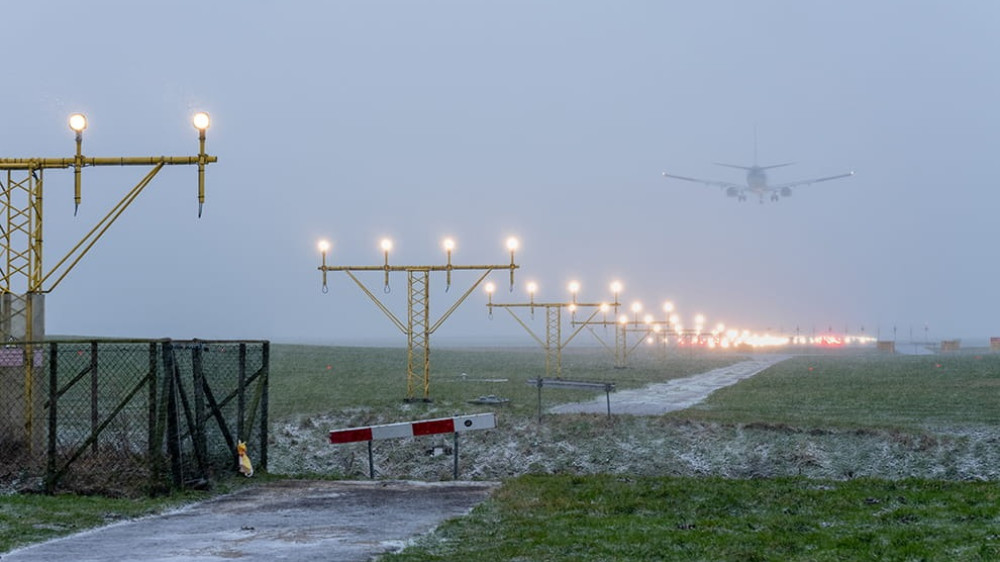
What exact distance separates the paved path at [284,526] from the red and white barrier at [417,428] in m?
1.15

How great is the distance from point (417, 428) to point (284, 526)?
519 cm

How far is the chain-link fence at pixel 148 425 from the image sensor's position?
1553 cm

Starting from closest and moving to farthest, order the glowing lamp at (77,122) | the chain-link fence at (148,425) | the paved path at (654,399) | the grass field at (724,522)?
the grass field at (724,522)
the chain-link fence at (148,425)
the glowing lamp at (77,122)
the paved path at (654,399)

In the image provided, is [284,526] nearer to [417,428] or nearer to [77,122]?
[417,428]

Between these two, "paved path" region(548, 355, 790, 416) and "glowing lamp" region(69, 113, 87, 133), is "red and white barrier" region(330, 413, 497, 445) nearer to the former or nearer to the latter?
"glowing lamp" region(69, 113, 87, 133)

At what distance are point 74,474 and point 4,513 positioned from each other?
250 centimetres

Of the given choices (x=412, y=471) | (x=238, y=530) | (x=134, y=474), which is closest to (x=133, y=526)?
(x=238, y=530)

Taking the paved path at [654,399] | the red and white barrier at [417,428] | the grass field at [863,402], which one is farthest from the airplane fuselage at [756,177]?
the red and white barrier at [417,428]

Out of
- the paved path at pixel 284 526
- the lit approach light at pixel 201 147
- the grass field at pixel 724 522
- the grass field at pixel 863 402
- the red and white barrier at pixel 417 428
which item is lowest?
the grass field at pixel 863 402

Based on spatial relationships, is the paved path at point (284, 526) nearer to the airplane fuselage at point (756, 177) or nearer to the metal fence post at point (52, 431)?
the metal fence post at point (52, 431)

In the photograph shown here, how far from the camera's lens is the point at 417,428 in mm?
17938

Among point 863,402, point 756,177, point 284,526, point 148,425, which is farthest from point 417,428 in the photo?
point 756,177

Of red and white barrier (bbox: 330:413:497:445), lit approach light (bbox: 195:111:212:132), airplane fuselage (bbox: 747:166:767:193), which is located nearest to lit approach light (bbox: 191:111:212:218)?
lit approach light (bbox: 195:111:212:132)

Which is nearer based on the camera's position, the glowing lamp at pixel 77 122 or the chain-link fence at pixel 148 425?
the chain-link fence at pixel 148 425
